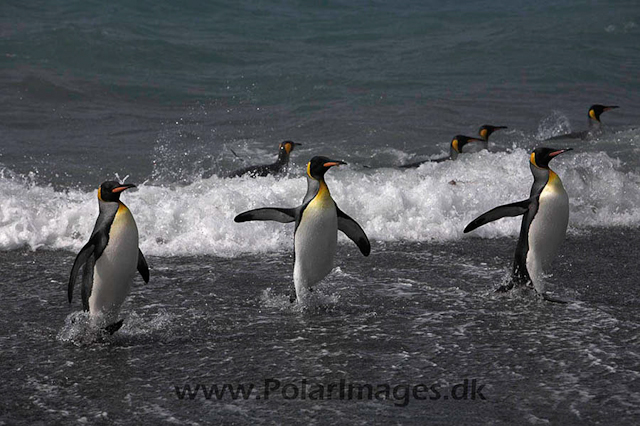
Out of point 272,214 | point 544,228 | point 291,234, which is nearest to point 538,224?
point 544,228

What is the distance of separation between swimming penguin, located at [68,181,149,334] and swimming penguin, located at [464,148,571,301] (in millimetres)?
2098

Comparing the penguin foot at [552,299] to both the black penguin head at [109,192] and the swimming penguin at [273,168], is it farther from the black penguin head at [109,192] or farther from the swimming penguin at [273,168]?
the swimming penguin at [273,168]

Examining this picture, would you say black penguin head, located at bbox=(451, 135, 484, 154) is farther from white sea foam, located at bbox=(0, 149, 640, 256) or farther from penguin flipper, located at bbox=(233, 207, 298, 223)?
penguin flipper, located at bbox=(233, 207, 298, 223)

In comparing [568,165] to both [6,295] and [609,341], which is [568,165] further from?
[6,295]

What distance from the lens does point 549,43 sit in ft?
63.9

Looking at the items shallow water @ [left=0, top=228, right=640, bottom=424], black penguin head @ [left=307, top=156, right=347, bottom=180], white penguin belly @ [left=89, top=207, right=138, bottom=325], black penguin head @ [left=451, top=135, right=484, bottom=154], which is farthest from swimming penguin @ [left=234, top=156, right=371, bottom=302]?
black penguin head @ [left=451, top=135, right=484, bottom=154]

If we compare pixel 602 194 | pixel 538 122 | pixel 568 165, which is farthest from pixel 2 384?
pixel 538 122

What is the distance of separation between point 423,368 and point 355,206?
363cm

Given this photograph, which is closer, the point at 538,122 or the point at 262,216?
the point at 262,216

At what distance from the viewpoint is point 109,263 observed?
4.82 meters

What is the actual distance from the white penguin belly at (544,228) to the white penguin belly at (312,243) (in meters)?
1.27

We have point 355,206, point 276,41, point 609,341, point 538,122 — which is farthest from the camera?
point 276,41

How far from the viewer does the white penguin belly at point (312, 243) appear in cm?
551

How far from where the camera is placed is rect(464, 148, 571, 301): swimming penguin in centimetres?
567
